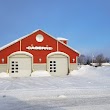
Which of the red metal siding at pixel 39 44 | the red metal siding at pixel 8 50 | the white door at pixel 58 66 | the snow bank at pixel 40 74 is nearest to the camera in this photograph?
the snow bank at pixel 40 74

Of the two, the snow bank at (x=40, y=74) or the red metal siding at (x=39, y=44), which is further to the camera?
the red metal siding at (x=39, y=44)

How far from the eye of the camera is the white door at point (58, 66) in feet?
96.0

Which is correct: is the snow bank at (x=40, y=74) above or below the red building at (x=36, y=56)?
below

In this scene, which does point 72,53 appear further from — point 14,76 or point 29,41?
point 14,76

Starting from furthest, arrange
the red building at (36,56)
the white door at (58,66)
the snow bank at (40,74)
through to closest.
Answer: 1. the white door at (58,66)
2. the red building at (36,56)
3. the snow bank at (40,74)

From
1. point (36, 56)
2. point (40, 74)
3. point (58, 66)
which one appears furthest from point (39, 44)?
point (40, 74)

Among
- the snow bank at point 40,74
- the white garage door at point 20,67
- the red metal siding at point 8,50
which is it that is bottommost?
A: the snow bank at point 40,74

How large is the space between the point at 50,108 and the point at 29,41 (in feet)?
65.6

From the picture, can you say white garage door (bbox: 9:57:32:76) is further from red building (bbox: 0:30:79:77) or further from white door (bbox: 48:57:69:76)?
white door (bbox: 48:57:69:76)

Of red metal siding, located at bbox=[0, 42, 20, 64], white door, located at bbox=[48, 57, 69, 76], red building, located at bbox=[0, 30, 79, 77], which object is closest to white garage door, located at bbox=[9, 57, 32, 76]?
red building, located at bbox=[0, 30, 79, 77]

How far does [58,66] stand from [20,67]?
4.70 meters

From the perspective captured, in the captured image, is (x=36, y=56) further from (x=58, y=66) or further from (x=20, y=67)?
(x=58, y=66)

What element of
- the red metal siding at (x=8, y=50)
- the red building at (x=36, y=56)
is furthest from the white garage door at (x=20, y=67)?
the red metal siding at (x=8, y=50)

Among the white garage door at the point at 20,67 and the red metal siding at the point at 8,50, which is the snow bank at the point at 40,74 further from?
the red metal siding at the point at 8,50
